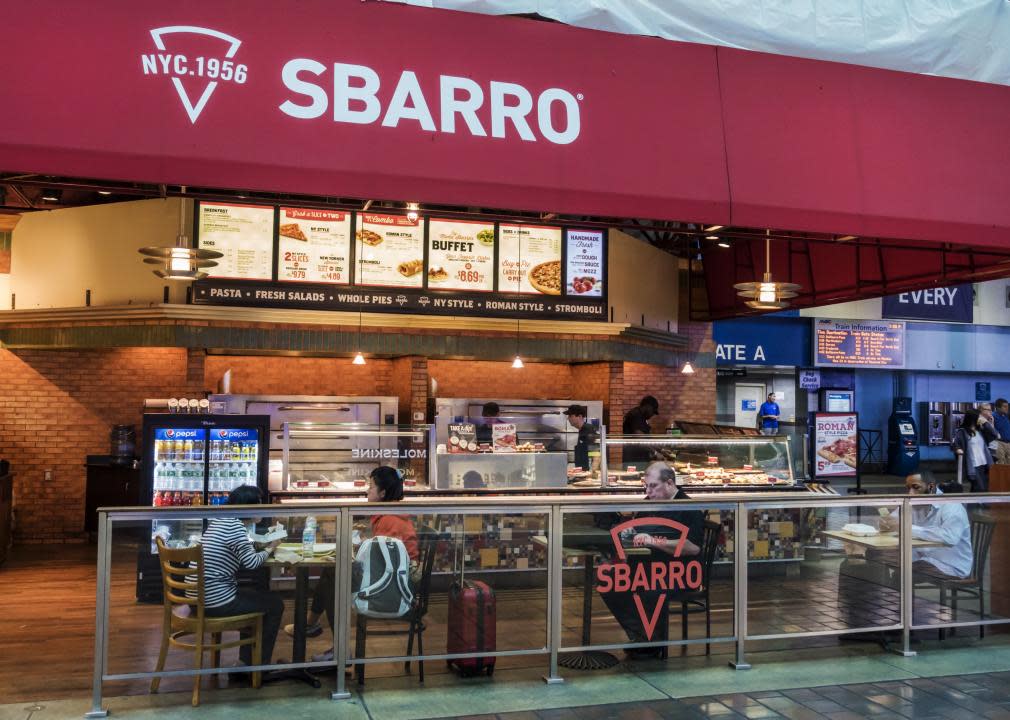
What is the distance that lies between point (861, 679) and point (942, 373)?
18.0 m

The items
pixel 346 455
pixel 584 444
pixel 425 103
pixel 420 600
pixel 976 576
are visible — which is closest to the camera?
pixel 420 600

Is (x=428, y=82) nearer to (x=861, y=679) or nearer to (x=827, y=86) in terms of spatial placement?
(x=827, y=86)

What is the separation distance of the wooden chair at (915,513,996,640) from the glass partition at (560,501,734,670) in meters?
1.91

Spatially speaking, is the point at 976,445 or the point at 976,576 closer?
the point at 976,576

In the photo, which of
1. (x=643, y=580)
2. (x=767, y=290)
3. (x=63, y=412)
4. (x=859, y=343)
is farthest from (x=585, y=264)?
(x=859, y=343)

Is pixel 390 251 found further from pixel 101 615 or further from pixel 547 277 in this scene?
pixel 101 615

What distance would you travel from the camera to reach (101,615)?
18.7ft

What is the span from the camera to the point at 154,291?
11969 millimetres

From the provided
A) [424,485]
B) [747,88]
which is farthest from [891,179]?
[424,485]

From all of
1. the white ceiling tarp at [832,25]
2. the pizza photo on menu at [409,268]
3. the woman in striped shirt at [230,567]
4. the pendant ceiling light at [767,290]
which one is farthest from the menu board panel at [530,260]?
the woman in striped shirt at [230,567]

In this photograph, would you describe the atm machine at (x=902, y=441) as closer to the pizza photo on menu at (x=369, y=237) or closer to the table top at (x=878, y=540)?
the pizza photo on menu at (x=369, y=237)

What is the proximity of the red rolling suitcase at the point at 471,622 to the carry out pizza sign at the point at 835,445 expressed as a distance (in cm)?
960

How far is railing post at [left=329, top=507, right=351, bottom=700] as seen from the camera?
606cm

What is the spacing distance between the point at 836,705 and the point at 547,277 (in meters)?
8.13
